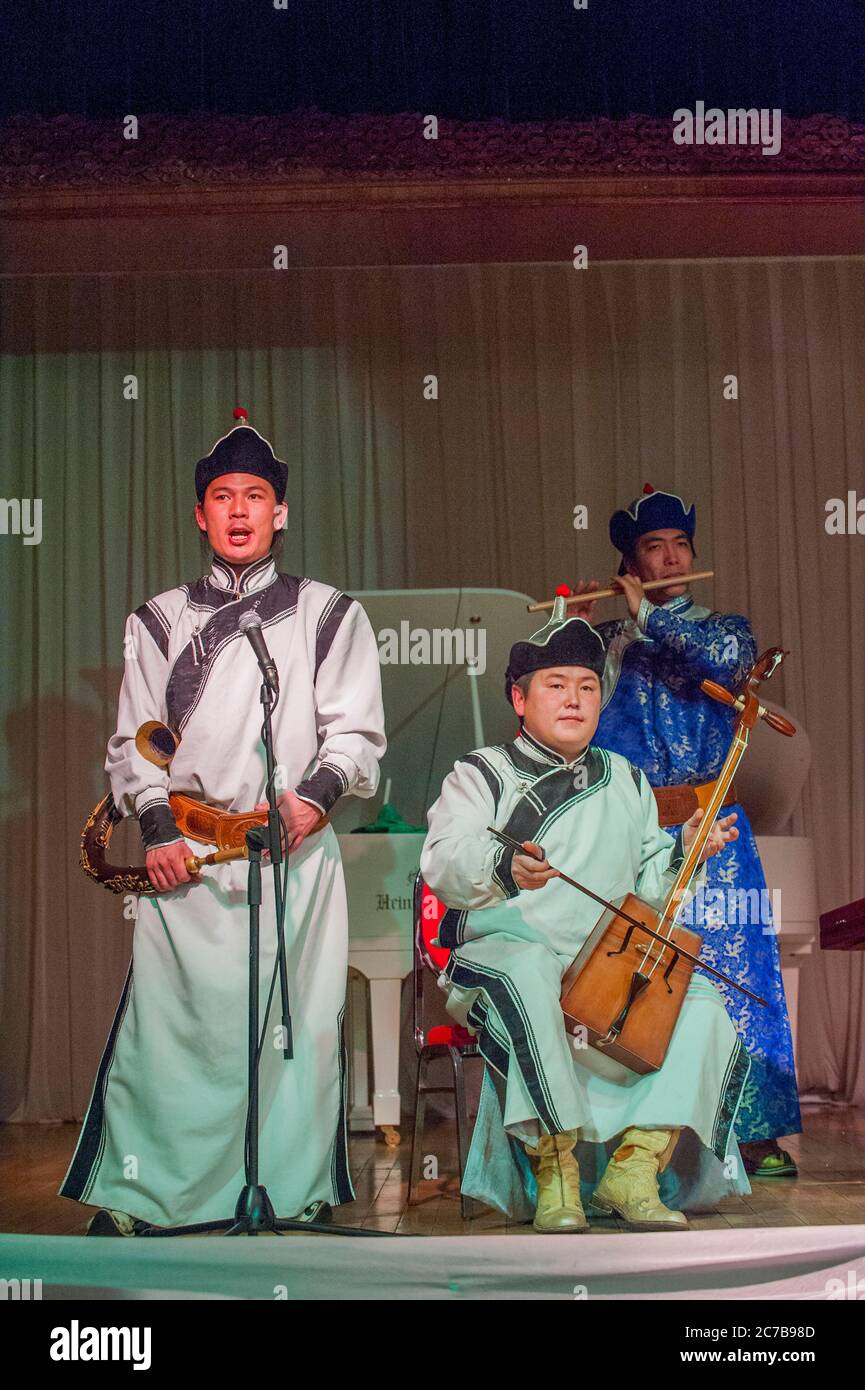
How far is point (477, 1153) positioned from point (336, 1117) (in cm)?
32

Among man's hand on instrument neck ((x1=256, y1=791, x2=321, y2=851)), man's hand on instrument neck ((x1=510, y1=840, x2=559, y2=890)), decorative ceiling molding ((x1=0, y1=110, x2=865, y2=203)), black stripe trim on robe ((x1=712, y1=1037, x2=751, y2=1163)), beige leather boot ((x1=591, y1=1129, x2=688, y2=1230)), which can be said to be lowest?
beige leather boot ((x1=591, y1=1129, x2=688, y2=1230))

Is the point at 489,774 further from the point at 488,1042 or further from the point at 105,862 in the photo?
the point at 105,862

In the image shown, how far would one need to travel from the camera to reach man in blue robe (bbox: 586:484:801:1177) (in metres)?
4.11

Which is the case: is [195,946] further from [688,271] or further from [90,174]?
[688,271]

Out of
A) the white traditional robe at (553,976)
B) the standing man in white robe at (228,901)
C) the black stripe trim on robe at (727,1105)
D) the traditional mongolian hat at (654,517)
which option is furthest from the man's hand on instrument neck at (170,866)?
the traditional mongolian hat at (654,517)

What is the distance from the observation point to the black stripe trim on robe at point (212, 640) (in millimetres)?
3523

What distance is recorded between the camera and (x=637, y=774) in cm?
365

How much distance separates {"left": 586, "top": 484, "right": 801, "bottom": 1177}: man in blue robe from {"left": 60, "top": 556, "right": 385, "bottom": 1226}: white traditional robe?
937mm

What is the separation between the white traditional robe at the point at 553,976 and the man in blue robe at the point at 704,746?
55cm

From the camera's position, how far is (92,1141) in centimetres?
341

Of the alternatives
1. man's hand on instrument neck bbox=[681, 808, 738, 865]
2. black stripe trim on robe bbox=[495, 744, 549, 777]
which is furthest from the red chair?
man's hand on instrument neck bbox=[681, 808, 738, 865]

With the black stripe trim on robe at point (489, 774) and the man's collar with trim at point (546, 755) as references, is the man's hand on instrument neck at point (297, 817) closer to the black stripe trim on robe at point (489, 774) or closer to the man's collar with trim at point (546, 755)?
the black stripe trim on robe at point (489, 774)

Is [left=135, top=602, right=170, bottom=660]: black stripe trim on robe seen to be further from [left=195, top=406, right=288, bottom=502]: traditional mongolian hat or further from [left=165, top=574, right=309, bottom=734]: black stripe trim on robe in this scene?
[left=195, top=406, right=288, bottom=502]: traditional mongolian hat
